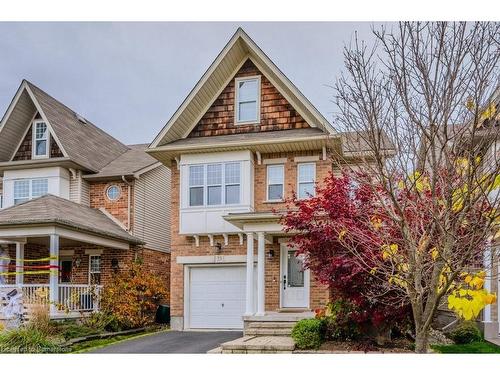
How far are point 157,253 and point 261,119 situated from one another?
5.16 metres

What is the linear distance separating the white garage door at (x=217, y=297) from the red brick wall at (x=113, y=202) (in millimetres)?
2666

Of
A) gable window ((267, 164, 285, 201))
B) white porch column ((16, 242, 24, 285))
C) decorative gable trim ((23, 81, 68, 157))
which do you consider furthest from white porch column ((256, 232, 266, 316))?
decorative gable trim ((23, 81, 68, 157))

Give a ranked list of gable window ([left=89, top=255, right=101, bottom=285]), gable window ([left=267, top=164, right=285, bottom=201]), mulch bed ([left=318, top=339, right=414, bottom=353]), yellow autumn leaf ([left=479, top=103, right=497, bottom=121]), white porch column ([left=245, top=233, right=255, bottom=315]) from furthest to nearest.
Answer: gable window ([left=89, top=255, right=101, bottom=285]), gable window ([left=267, top=164, right=285, bottom=201]), white porch column ([left=245, top=233, right=255, bottom=315]), mulch bed ([left=318, top=339, right=414, bottom=353]), yellow autumn leaf ([left=479, top=103, right=497, bottom=121])

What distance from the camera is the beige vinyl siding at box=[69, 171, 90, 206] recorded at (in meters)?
14.8

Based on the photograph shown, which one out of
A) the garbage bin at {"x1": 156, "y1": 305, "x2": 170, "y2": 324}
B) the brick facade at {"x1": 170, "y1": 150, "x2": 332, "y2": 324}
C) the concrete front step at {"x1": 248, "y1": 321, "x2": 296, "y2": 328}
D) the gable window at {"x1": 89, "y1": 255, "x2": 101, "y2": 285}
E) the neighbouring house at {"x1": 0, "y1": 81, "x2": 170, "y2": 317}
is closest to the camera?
the concrete front step at {"x1": 248, "y1": 321, "x2": 296, "y2": 328}

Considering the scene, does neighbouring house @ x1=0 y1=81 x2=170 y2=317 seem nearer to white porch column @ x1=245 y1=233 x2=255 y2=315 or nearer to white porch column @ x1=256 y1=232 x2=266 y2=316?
white porch column @ x1=245 y1=233 x2=255 y2=315

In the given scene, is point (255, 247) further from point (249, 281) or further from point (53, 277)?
point (53, 277)

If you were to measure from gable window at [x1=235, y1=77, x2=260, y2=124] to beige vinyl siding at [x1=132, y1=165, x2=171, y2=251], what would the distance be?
343 centimetres

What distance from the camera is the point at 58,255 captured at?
44.0ft

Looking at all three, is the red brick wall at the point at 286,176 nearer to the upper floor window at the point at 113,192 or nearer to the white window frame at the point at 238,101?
the white window frame at the point at 238,101

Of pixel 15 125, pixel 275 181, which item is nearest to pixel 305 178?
pixel 275 181

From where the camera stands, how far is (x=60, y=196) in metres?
14.6

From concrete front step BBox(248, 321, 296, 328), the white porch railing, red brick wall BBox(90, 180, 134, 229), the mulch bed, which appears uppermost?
red brick wall BBox(90, 180, 134, 229)
